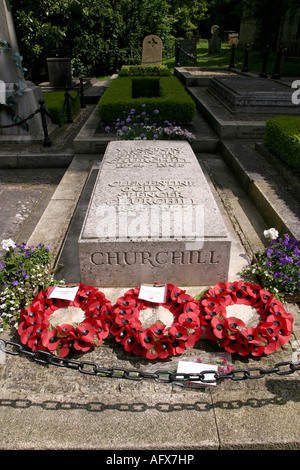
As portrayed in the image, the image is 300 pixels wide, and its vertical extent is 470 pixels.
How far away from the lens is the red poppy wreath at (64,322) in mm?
2736

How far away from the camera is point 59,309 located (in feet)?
10.3

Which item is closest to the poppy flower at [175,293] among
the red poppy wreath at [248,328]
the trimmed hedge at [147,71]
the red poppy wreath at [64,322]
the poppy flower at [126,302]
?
the red poppy wreath at [248,328]

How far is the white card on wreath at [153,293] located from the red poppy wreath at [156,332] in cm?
16

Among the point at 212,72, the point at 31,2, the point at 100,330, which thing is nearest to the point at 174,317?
the point at 100,330

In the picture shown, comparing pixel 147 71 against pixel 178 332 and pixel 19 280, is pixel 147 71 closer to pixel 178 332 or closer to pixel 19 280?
pixel 19 280

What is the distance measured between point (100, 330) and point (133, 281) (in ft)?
2.43

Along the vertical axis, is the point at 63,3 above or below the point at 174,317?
above

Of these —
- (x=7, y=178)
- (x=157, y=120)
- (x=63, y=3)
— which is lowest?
(x=7, y=178)

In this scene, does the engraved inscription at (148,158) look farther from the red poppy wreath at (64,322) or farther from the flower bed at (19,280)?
the red poppy wreath at (64,322)

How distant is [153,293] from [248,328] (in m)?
0.90

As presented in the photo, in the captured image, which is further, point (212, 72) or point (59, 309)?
point (212, 72)

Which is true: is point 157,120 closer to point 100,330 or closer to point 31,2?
point 100,330

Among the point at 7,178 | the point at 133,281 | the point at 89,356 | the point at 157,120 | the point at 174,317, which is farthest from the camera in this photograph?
the point at 157,120

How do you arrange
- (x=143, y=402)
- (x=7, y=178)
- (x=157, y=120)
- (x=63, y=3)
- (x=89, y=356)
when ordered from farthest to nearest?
(x=63, y=3), (x=157, y=120), (x=7, y=178), (x=89, y=356), (x=143, y=402)
